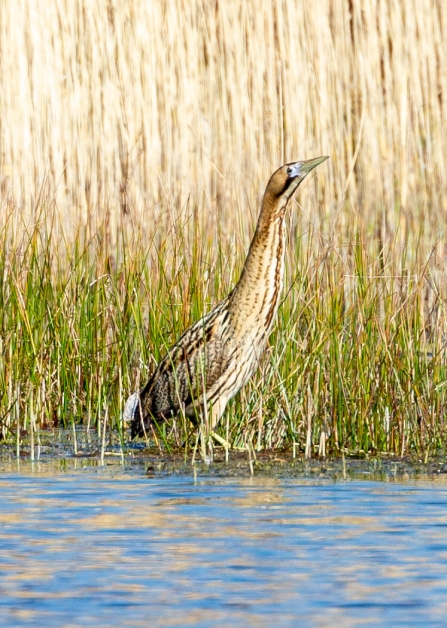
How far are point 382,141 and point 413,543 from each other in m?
4.62

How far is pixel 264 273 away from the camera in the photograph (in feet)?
25.0

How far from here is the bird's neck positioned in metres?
7.55

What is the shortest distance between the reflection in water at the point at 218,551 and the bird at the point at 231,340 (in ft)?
2.27

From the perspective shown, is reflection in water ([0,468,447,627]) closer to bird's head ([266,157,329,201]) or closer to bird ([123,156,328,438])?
bird ([123,156,328,438])

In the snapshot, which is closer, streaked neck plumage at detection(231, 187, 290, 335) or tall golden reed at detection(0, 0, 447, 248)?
streaked neck plumage at detection(231, 187, 290, 335)

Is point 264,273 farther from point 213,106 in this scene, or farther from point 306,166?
point 213,106

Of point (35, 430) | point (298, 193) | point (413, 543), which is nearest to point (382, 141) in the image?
point (298, 193)

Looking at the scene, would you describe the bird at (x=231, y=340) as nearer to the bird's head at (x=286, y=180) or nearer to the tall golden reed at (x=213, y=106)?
the bird's head at (x=286, y=180)

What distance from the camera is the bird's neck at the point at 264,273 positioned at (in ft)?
24.8

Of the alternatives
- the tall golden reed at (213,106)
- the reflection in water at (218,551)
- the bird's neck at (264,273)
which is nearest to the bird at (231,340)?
the bird's neck at (264,273)

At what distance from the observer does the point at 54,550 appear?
5.46 meters

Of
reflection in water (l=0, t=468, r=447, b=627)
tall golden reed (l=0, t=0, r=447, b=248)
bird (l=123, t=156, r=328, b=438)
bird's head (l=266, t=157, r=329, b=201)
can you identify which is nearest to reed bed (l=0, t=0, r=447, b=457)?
tall golden reed (l=0, t=0, r=447, b=248)

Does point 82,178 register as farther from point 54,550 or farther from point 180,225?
point 54,550

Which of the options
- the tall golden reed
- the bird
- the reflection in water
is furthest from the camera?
the tall golden reed
